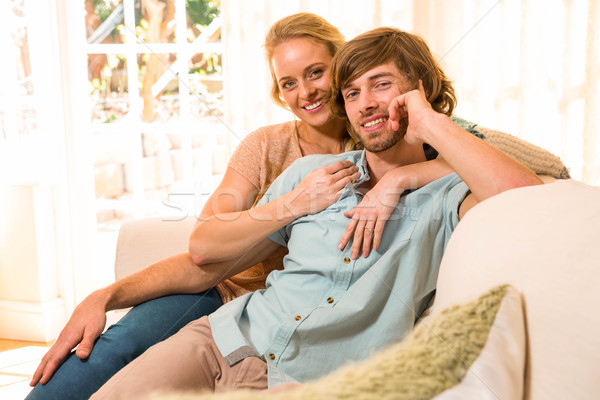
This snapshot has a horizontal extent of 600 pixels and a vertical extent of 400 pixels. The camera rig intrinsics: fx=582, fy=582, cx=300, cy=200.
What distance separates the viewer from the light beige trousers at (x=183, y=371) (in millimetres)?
1074

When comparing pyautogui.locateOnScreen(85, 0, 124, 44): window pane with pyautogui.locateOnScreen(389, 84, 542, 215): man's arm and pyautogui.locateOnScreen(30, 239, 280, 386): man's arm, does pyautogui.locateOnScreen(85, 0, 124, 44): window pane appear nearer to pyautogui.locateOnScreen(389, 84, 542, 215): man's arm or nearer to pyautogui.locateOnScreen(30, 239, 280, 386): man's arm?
pyautogui.locateOnScreen(30, 239, 280, 386): man's arm

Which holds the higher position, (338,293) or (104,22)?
(104,22)

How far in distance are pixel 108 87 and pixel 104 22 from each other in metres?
0.34

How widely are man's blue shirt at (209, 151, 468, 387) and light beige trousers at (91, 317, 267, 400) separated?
0.08 ft

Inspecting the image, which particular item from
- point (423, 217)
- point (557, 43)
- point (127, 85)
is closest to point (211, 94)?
point (127, 85)

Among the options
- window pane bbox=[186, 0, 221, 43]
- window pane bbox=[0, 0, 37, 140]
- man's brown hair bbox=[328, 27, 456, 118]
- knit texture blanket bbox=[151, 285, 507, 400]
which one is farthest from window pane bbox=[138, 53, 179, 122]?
knit texture blanket bbox=[151, 285, 507, 400]

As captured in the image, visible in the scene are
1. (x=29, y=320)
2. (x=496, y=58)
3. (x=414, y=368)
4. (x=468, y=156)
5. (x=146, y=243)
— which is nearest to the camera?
(x=414, y=368)

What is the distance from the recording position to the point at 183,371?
1.12 metres

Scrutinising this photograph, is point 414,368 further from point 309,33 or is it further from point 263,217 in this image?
point 309,33

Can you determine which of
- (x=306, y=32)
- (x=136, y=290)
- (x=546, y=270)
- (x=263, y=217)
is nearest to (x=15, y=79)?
(x=306, y=32)

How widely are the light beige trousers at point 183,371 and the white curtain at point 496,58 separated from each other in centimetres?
162

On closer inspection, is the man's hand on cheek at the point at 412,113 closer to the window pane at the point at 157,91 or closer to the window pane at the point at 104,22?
the window pane at the point at 157,91

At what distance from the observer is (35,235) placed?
9.37ft

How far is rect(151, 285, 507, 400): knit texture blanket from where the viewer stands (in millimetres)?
477
